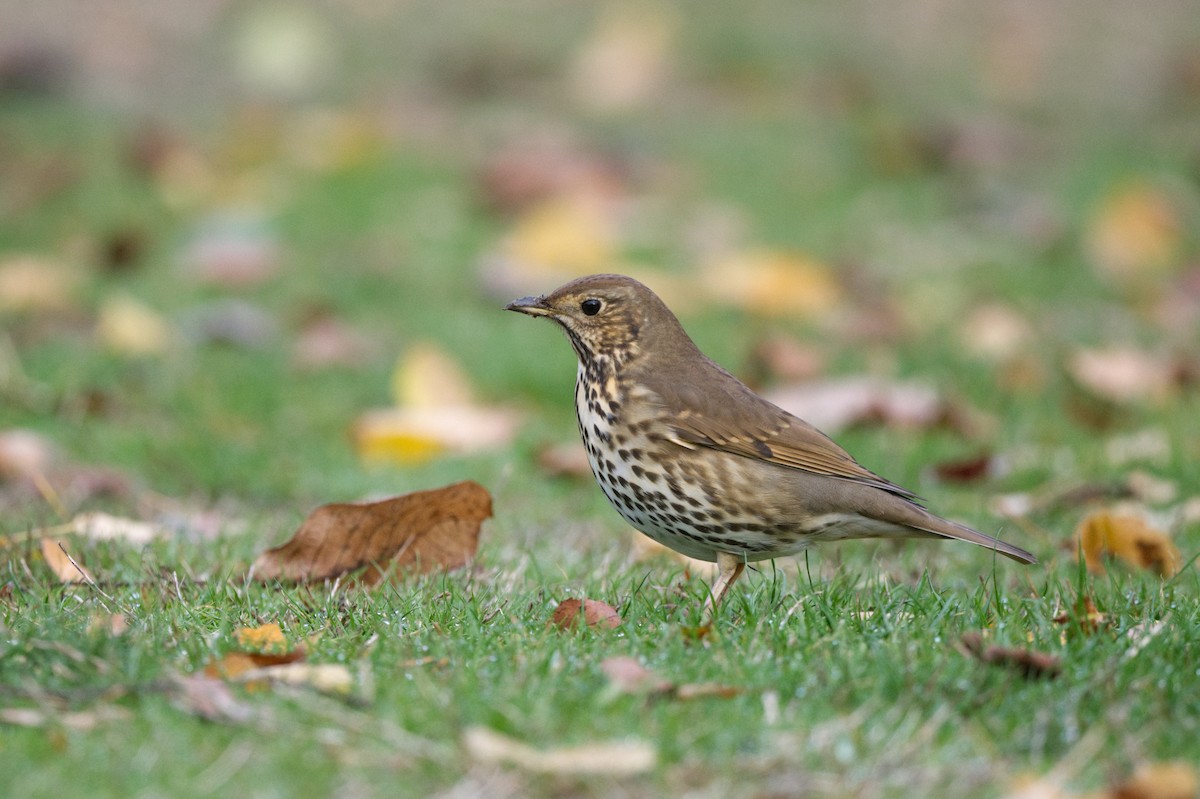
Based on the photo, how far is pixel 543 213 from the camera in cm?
932

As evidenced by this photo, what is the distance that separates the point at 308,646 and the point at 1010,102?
1041 centimetres

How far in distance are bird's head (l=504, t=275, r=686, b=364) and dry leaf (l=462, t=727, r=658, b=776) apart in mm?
1990

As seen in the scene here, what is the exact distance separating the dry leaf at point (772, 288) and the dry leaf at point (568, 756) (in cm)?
537

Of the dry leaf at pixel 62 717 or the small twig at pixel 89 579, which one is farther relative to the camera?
the small twig at pixel 89 579

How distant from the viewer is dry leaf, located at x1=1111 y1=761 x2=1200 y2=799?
280 centimetres

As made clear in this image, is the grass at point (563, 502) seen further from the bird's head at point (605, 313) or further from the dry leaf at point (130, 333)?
the bird's head at point (605, 313)

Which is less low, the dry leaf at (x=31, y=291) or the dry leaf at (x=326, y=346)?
the dry leaf at (x=31, y=291)

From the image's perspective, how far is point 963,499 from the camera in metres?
5.80

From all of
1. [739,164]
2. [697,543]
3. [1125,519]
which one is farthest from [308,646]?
[739,164]

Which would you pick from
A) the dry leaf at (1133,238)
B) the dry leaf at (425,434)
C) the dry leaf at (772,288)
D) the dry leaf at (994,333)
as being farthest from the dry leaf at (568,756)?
the dry leaf at (1133,238)

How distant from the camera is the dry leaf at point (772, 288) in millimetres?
8227

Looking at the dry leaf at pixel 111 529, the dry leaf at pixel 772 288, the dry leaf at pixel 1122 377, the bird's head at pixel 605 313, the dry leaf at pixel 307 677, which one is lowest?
the dry leaf at pixel 111 529

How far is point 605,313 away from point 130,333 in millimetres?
2987

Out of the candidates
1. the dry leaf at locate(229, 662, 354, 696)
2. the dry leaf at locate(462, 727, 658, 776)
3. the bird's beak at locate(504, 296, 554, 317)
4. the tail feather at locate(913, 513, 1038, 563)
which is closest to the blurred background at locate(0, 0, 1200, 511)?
the bird's beak at locate(504, 296, 554, 317)
